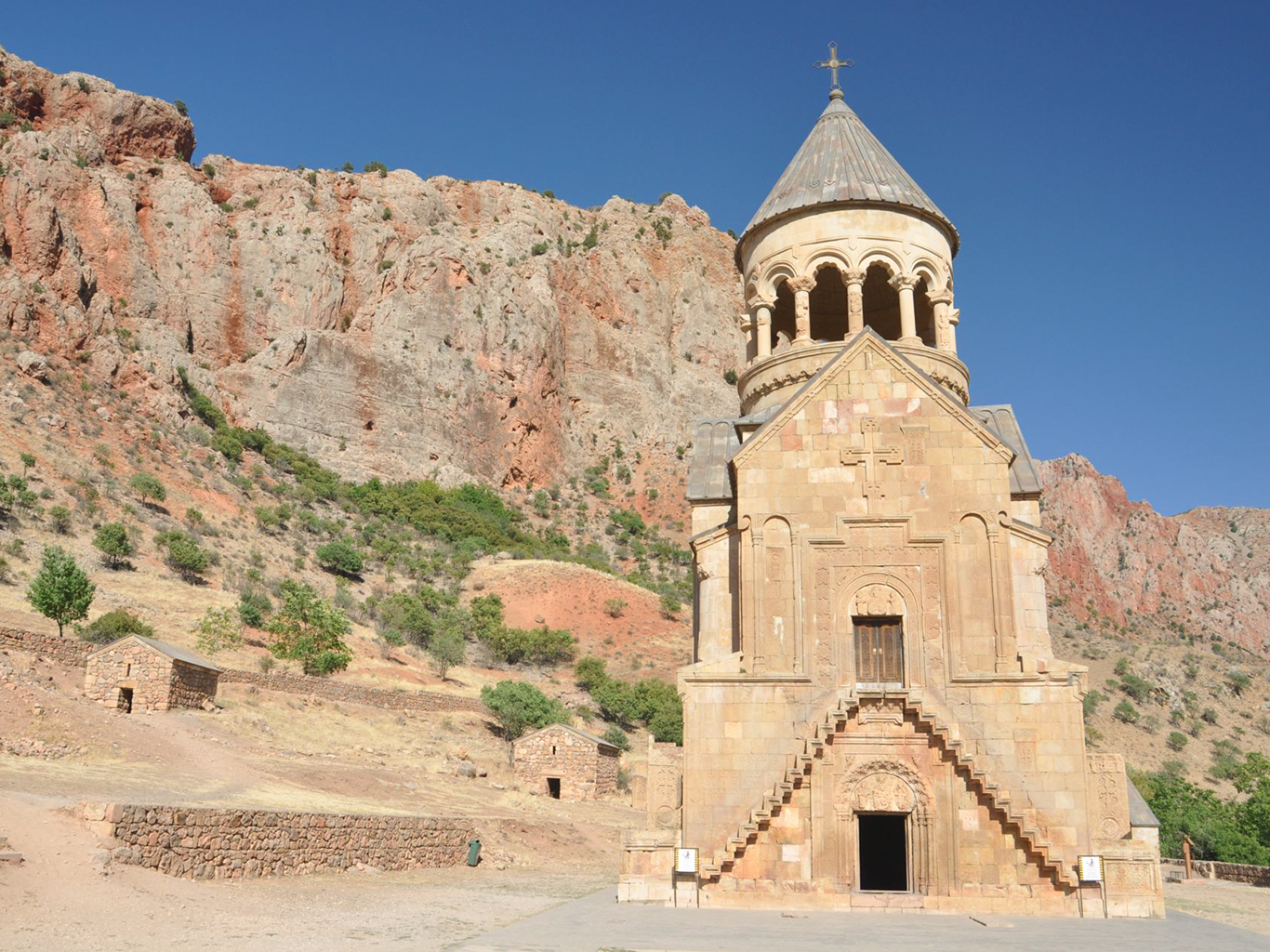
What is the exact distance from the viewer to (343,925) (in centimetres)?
1297

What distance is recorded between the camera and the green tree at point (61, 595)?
108ft

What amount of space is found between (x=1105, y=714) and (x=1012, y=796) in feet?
157

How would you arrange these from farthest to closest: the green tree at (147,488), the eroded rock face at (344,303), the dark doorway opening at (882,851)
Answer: the eroded rock face at (344,303)
the green tree at (147,488)
the dark doorway opening at (882,851)

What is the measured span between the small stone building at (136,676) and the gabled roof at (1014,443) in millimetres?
20075

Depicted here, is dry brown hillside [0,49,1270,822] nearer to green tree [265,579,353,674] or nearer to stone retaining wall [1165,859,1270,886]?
green tree [265,579,353,674]

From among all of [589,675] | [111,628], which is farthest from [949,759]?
[589,675]

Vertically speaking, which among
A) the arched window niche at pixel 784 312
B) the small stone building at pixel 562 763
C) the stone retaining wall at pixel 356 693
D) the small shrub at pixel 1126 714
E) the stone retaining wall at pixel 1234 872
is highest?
the arched window niche at pixel 784 312

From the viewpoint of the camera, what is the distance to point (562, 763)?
109 feet

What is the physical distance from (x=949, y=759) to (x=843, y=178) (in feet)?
35.1

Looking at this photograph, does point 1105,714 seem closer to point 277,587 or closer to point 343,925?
point 277,587

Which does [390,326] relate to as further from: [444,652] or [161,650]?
[161,650]

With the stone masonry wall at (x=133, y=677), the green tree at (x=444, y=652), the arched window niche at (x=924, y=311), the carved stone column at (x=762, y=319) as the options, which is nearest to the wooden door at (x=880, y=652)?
the carved stone column at (x=762, y=319)

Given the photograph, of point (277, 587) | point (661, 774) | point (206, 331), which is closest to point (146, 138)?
point (206, 331)

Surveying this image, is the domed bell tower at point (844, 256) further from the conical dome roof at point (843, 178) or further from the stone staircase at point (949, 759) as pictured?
the stone staircase at point (949, 759)
